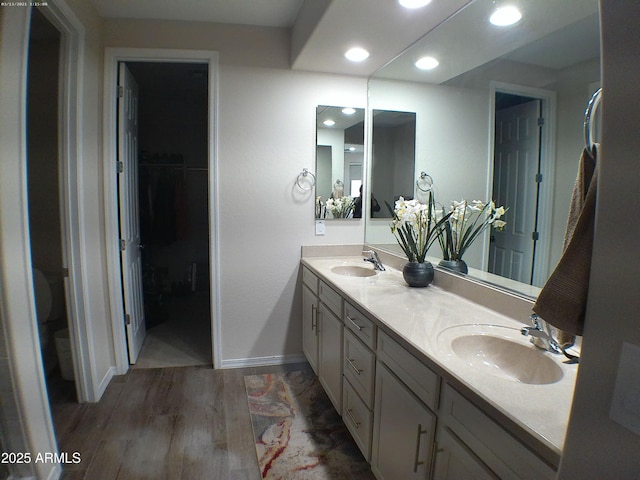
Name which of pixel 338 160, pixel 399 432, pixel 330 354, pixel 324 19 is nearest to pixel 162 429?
pixel 330 354

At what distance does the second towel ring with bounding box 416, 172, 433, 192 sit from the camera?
2.23m

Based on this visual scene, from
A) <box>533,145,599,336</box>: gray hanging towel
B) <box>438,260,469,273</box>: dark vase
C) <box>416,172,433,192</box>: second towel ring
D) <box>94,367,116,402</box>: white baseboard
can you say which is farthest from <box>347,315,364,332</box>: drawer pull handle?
<box>94,367,116,402</box>: white baseboard

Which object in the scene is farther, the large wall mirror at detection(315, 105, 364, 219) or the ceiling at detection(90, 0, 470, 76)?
the large wall mirror at detection(315, 105, 364, 219)

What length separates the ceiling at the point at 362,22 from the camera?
1.43 m

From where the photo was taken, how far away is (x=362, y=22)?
1.85m

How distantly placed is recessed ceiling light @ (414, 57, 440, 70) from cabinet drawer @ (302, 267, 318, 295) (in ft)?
4.98

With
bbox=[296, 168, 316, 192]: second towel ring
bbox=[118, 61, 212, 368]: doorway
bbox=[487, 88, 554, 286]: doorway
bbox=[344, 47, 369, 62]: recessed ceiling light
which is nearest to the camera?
bbox=[487, 88, 554, 286]: doorway

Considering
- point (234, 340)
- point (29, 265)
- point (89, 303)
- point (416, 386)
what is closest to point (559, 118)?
point (416, 386)

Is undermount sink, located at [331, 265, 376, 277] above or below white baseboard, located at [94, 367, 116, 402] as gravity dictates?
above

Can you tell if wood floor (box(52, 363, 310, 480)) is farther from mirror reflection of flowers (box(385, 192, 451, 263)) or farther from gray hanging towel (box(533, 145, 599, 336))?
gray hanging towel (box(533, 145, 599, 336))

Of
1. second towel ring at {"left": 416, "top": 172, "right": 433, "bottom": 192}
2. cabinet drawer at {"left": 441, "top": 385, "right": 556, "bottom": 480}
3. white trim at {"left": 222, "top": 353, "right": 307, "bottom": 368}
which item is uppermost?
second towel ring at {"left": 416, "top": 172, "right": 433, "bottom": 192}

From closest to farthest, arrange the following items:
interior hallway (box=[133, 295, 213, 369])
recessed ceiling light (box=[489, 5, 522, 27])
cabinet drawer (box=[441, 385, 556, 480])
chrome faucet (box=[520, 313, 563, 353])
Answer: cabinet drawer (box=[441, 385, 556, 480]) → chrome faucet (box=[520, 313, 563, 353]) → recessed ceiling light (box=[489, 5, 522, 27]) → interior hallway (box=[133, 295, 213, 369])

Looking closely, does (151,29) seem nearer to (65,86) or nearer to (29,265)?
(65,86)

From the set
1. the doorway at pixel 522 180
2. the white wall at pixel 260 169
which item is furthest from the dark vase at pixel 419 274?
the white wall at pixel 260 169
